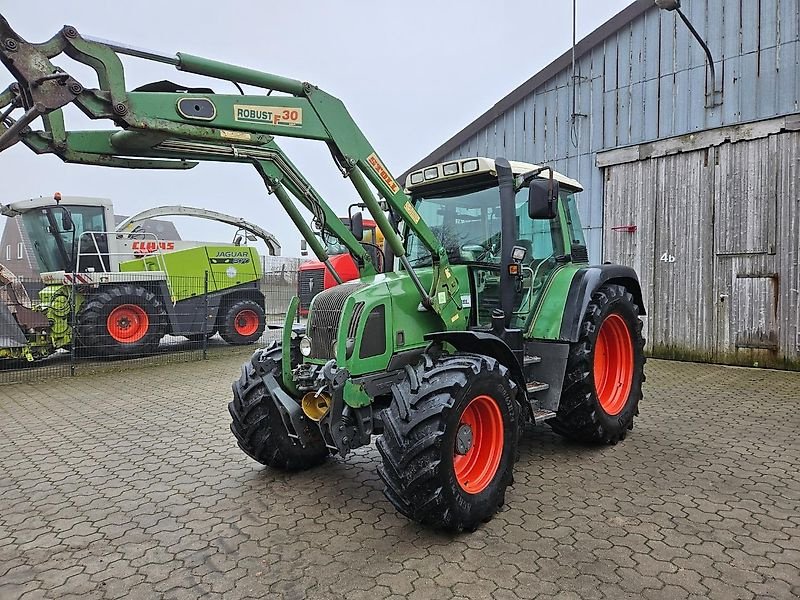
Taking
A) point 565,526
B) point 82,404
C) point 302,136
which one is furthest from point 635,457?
point 82,404

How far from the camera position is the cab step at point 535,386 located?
14.6 ft

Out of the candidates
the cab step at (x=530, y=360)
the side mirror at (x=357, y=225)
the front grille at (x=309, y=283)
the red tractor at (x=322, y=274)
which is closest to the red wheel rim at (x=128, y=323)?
the red tractor at (x=322, y=274)

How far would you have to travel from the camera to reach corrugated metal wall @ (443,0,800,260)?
8.55 metres

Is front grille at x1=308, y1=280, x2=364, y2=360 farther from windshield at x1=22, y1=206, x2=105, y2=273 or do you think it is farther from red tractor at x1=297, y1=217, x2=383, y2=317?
windshield at x1=22, y1=206, x2=105, y2=273

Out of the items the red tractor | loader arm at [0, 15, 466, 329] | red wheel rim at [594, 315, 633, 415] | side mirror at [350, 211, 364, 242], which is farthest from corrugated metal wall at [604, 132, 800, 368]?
side mirror at [350, 211, 364, 242]

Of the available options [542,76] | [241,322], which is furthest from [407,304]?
[241,322]

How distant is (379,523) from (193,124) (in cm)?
259

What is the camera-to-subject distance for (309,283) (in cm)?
1455

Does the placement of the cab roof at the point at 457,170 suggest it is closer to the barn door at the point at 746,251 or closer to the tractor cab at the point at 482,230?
the tractor cab at the point at 482,230

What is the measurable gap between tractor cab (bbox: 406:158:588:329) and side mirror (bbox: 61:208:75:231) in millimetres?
9068

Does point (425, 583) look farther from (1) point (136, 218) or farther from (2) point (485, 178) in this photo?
(1) point (136, 218)

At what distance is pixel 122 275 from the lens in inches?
420

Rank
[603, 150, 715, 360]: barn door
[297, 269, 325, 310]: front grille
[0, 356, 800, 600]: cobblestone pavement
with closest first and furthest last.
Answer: [0, 356, 800, 600]: cobblestone pavement
[603, 150, 715, 360]: barn door
[297, 269, 325, 310]: front grille

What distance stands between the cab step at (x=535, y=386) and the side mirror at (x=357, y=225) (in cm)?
176
